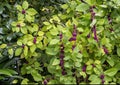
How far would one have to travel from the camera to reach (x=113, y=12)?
2336 mm

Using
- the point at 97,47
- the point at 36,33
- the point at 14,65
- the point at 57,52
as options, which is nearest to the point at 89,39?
the point at 97,47

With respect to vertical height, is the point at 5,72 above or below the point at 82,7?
below

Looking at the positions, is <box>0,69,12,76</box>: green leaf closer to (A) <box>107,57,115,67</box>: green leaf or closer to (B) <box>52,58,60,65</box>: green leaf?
(B) <box>52,58,60,65</box>: green leaf

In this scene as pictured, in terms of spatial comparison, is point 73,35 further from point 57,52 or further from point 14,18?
point 14,18

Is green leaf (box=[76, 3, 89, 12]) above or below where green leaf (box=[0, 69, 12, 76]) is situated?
above

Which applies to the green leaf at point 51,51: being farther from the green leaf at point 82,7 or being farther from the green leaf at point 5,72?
the green leaf at point 5,72

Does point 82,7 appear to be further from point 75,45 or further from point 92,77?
point 92,77

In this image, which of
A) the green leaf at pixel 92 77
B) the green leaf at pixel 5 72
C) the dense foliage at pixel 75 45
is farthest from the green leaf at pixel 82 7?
the green leaf at pixel 5 72

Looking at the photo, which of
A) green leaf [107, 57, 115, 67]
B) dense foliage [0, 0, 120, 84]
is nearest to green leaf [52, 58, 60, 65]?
dense foliage [0, 0, 120, 84]

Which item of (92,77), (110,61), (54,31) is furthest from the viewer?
(110,61)

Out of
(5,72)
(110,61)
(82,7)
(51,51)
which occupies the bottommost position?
(5,72)

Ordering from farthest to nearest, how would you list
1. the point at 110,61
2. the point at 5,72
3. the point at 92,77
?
the point at 5,72
the point at 110,61
the point at 92,77

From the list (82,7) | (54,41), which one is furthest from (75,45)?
(82,7)

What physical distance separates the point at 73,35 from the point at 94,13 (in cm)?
23
